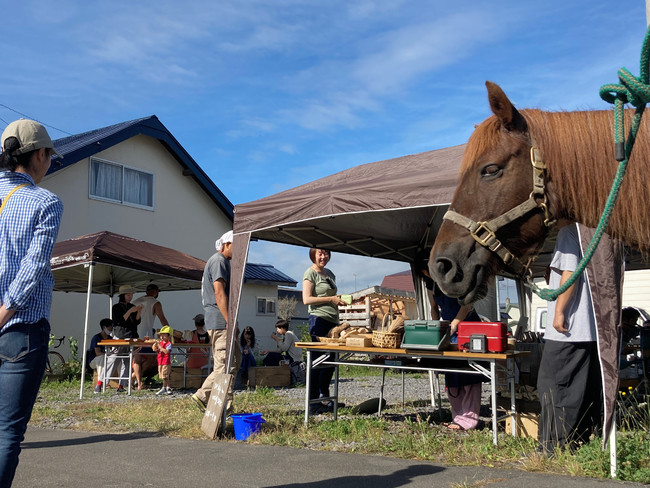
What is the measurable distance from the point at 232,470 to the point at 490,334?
8.61ft

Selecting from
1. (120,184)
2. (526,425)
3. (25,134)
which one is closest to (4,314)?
(25,134)

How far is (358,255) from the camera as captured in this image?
9.65 metres

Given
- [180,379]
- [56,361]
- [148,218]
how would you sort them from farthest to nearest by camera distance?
[148,218] < [56,361] < [180,379]

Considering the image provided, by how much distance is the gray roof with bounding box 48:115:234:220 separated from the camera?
17344 millimetres

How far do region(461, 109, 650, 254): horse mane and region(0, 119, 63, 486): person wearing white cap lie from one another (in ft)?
7.15

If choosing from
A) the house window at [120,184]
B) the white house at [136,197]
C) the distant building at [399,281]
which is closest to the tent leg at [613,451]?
the white house at [136,197]

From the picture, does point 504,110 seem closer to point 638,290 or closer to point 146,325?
point 146,325

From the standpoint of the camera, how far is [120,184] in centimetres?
1941

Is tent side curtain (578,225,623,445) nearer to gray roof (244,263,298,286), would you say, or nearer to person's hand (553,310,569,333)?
person's hand (553,310,569,333)

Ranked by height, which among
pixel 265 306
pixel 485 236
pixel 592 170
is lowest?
pixel 485 236

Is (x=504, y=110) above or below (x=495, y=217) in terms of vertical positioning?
above

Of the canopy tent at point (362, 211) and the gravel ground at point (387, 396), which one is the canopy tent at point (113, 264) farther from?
the canopy tent at point (362, 211)

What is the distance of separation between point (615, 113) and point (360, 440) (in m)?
4.26

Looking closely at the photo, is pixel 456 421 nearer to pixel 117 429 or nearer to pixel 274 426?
pixel 274 426
